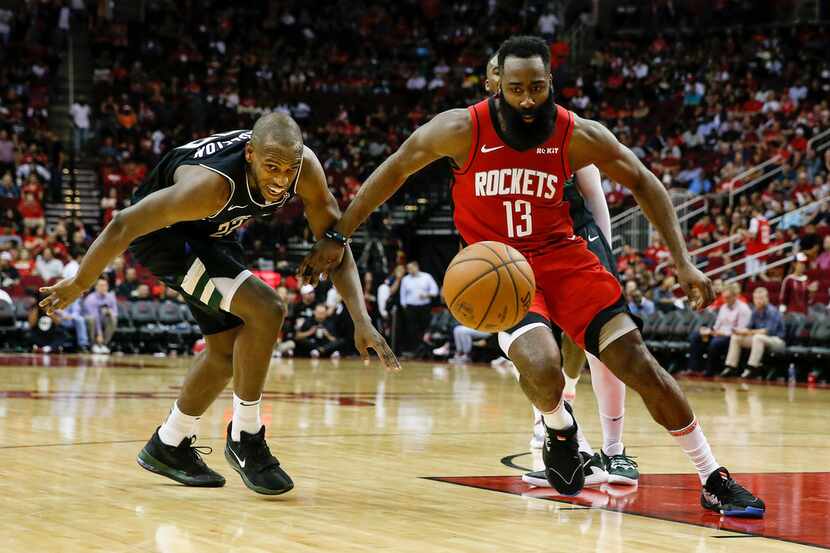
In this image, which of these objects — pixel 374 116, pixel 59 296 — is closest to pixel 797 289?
pixel 59 296

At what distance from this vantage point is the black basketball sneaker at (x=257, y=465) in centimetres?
515

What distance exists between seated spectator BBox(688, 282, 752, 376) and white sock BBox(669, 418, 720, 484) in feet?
36.5

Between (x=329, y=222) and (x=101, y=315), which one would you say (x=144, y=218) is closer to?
(x=329, y=222)

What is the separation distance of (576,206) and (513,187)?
96 cm

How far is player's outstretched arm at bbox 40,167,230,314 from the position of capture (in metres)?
4.79

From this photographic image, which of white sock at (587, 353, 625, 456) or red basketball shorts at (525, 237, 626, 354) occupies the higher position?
red basketball shorts at (525, 237, 626, 354)

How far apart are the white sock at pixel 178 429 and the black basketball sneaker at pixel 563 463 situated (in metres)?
1.65

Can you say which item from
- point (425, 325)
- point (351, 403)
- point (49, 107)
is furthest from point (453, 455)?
point (49, 107)

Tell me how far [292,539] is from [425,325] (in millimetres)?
16546

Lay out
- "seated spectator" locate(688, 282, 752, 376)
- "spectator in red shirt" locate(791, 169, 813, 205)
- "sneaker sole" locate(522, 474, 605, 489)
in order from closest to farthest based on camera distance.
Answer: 1. "sneaker sole" locate(522, 474, 605, 489)
2. "seated spectator" locate(688, 282, 752, 376)
3. "spectator in red shirt" locate(791, 169, 813, 205)

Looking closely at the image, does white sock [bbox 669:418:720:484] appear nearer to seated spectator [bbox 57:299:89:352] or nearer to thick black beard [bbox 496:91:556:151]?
thick black beard [bbox 496:91:556:151]

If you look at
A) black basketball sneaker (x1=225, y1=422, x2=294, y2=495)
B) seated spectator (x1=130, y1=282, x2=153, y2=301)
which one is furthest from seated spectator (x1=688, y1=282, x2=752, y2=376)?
black basketball sneaker (x1=225, y1=422, x2=294, y2=495)

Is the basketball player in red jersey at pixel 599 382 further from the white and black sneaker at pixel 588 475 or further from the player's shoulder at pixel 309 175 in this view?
the player's shoulder at pixel 309 175

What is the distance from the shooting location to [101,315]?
1945cm
